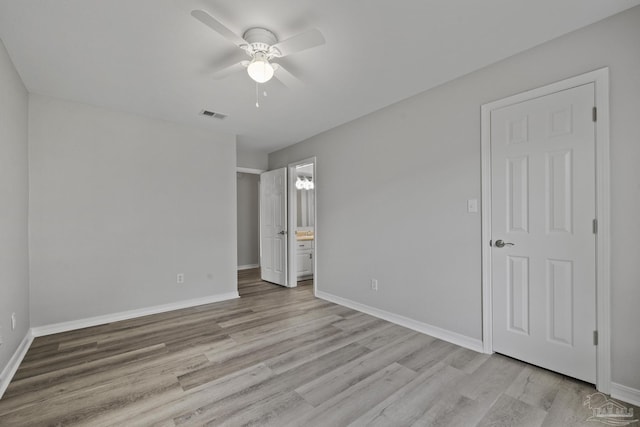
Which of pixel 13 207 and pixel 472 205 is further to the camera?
pixel 472 205

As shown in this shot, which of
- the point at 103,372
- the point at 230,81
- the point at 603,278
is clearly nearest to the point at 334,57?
the point at 230,81

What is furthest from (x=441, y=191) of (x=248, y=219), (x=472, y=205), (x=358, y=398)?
(x=248, y=219)

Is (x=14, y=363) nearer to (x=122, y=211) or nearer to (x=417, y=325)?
(x=122, y=211)

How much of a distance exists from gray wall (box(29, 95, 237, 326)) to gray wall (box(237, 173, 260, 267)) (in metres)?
2.59

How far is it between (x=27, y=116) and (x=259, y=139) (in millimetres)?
2651

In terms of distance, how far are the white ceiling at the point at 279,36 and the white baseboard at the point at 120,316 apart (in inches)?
96.0

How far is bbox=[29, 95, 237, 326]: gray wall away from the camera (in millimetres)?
3068

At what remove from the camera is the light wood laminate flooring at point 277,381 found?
1.76 m

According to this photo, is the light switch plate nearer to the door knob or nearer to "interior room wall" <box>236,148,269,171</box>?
the door knob

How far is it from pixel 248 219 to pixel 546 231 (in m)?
5.99

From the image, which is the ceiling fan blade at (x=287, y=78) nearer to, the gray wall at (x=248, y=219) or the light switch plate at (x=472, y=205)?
the light switch plate at (x=472, y=205)

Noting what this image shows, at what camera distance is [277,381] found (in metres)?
2.13

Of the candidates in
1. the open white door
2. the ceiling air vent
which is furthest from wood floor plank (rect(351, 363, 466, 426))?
the ceiling air vent

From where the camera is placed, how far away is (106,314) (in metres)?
3.38
